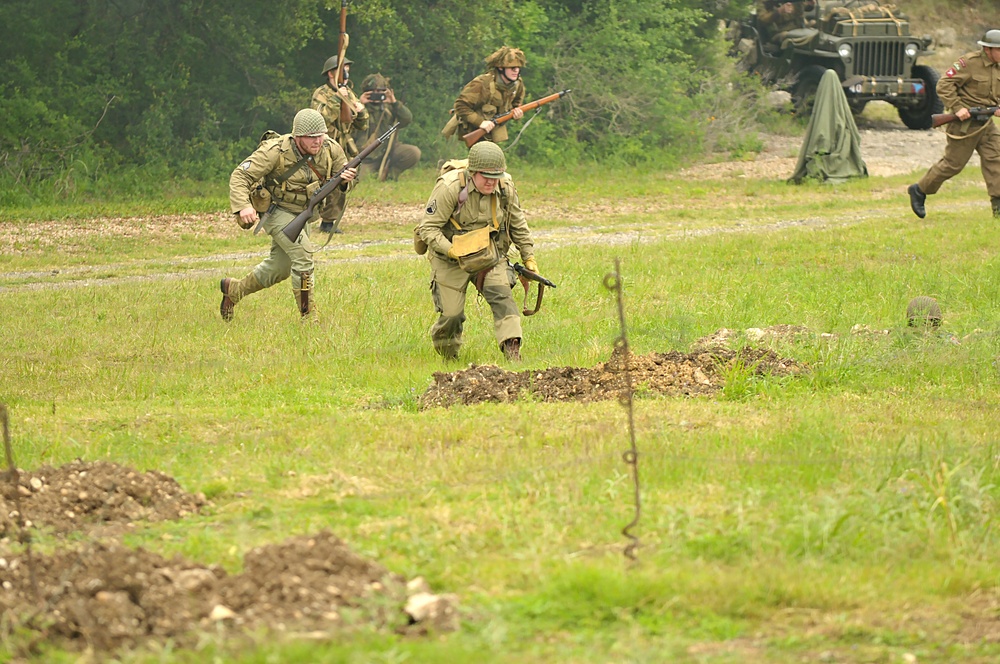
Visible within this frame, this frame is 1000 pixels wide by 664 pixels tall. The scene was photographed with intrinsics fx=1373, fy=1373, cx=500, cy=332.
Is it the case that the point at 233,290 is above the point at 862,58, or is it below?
below

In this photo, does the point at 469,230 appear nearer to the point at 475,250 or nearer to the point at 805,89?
the point at 475,250

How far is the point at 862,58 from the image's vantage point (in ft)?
82.4

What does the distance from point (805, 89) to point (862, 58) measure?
1674 millimetres

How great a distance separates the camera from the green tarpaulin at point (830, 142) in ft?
66.9

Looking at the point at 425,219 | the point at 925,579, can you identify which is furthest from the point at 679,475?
the point at 425,219

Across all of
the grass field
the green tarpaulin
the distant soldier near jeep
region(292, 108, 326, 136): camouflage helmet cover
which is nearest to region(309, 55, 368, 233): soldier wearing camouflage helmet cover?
the grass field

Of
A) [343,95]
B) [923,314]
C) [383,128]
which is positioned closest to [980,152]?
[923,314]

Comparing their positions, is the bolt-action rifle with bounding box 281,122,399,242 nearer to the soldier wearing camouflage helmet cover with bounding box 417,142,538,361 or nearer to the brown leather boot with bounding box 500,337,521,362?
the soldier wearing camouflage helmet cover with bounding box 417,142,538,361

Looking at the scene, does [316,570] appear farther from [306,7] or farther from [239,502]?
[306,7]

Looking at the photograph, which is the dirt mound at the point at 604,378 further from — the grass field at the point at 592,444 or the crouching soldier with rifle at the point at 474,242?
the crouching soldier with rifle at the point at 474,242

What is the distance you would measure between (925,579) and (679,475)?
1494 millimetres

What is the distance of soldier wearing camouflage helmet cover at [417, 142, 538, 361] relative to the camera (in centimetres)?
934

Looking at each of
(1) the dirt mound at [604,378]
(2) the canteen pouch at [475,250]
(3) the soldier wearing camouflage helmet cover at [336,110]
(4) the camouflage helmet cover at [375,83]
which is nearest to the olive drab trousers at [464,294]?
(2) the canteen pouch at [475,250]

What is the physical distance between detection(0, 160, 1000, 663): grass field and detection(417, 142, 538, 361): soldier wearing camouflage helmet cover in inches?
14.7
